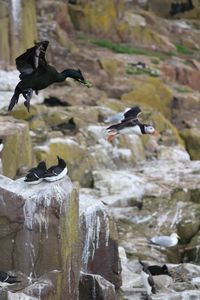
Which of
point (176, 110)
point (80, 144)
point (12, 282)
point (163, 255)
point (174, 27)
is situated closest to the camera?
point (12, 282)

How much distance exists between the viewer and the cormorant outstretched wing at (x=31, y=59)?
24.8 ft

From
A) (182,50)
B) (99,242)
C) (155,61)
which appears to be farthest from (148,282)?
(182,50)

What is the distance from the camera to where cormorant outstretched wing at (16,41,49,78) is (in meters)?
7.56

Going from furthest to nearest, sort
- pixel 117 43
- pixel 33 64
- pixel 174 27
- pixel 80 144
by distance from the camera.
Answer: pixel 174 27
pixel 117 43
pixel 80 144
pixel 33 64

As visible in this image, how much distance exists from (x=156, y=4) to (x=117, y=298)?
92.2ft

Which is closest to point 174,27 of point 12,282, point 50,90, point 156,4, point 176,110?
point 156,4

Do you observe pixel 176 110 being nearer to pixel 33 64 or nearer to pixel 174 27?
pixel 174 27

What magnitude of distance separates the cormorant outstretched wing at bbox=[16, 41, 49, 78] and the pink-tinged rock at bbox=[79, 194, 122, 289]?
2986 millimetres

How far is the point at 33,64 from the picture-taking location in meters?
7.84

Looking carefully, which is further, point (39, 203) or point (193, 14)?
→ point (193, 14)

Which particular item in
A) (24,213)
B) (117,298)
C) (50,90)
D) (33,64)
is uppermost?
(33,64)

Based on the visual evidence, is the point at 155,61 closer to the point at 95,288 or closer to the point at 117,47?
the point at 117,47

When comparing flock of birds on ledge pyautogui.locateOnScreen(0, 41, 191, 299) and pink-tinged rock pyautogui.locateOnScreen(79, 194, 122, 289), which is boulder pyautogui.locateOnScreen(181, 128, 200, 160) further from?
pink-tinged rock pyautogui.locateOnScreen(79, 194, 122, 289)

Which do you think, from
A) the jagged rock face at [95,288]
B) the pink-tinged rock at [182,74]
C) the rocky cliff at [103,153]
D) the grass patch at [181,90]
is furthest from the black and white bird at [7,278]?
the pink-tinged rock at [182,74]
